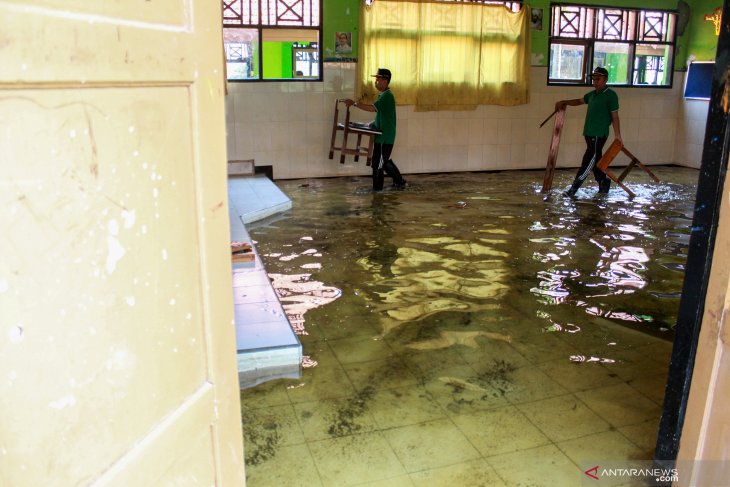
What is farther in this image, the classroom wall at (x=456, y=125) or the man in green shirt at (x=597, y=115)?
the classroom wall at (x=456, y=125)

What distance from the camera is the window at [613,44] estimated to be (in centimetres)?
1002

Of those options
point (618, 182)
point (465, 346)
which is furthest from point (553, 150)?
point (465, 346)

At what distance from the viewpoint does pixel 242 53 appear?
339 inches

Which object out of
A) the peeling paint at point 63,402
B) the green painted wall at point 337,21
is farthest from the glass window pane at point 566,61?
the peeling paint at point 63,402

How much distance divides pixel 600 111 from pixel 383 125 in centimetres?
270

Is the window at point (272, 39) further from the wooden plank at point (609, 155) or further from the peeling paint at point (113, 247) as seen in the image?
the peeling paint at point (113, 247)

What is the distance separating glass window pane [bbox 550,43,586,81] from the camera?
33.2 feet

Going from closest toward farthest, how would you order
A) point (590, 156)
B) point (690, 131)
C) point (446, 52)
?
1. point (590, 156)
2. point (446, 52)
3. point (690, 131)

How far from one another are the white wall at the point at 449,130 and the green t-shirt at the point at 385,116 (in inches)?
42.7

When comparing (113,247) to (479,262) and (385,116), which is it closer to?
(479,262)

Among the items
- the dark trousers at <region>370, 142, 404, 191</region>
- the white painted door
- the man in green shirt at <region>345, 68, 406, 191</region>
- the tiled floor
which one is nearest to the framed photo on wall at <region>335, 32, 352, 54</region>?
the man in green shirt at <region>345, 68, 406, 191</region>

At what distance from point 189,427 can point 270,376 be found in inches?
74.0

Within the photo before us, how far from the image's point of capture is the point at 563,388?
3094mm

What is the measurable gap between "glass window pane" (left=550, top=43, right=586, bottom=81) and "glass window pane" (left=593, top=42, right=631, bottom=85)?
0.23m
